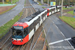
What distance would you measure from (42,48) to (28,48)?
190cm

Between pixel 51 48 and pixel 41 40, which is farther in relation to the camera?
pixel 41 40

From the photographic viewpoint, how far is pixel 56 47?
50.5ft

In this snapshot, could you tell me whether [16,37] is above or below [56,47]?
above

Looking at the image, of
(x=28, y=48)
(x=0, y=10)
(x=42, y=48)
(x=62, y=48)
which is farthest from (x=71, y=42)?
(x=0, y=10)

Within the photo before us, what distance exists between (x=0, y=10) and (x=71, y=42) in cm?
3726

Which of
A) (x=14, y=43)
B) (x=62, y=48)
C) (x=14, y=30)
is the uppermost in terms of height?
(x=14, y=30)

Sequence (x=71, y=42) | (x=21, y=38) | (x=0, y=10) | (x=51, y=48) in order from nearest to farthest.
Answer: (x=21, y=38), (x=51, y=48), (x=71, y=42), (x=0, y=10)

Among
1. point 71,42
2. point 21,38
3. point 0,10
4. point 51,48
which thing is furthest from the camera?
point 0,10

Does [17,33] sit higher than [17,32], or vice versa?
[17,32]

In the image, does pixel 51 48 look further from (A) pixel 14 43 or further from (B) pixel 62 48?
(A) pixel 14 43

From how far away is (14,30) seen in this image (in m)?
14.0

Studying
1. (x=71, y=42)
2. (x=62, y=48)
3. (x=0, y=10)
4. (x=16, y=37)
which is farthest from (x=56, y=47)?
(x=0, y=10)

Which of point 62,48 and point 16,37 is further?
point 62,48

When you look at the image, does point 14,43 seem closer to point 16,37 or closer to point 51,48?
point 16,37
